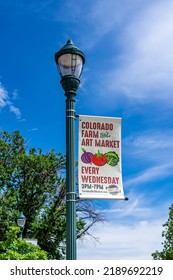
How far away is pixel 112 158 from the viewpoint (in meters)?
8.24

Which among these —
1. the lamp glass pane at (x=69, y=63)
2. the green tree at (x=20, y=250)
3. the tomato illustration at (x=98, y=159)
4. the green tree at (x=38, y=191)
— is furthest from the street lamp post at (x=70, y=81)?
the green tree at (x=38, y=191)

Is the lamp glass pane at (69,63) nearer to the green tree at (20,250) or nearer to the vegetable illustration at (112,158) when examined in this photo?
the vegetable illustration at (112,158)

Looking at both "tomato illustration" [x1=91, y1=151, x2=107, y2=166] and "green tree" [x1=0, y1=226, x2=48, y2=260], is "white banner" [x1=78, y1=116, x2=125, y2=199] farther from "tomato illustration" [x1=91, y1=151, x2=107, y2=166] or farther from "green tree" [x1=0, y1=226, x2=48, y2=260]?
"green tree" [x1=0, y1=226, x2=48, y2=260]

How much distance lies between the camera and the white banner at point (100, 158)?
26.3 ft

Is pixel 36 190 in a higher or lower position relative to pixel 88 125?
higher

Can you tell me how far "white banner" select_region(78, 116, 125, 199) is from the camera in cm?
802

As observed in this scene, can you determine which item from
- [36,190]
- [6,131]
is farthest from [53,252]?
[6,131]

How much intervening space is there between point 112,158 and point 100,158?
0.23m

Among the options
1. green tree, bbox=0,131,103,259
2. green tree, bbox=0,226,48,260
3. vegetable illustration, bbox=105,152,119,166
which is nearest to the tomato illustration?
vegetable illustration, bbox=105,152,119,166

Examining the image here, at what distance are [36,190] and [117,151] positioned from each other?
2612cm
